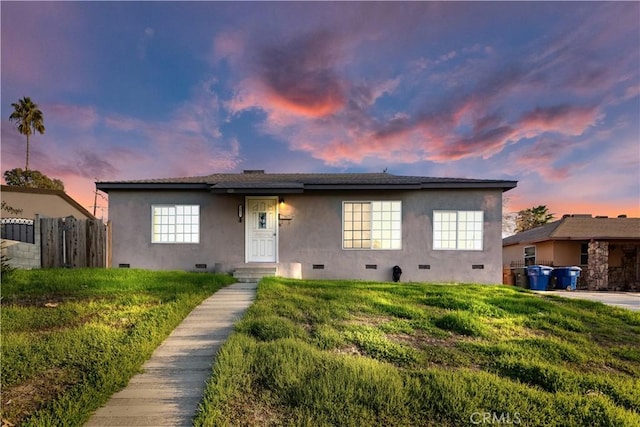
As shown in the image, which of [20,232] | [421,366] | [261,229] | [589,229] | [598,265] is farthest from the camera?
[589,229]

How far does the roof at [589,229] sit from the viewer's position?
1351cm

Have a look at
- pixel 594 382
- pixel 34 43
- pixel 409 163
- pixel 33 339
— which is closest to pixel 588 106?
pixel 409 163

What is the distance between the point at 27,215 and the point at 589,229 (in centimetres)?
2984

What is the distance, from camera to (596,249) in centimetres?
1335

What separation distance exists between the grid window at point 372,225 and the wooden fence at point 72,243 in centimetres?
757

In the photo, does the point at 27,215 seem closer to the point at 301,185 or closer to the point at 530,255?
the point at 301,185

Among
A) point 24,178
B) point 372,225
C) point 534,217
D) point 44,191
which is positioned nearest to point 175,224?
point 372,225

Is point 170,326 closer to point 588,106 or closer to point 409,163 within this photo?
point 409,163

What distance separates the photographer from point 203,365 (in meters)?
3.22

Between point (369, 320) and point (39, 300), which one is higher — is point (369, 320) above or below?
below

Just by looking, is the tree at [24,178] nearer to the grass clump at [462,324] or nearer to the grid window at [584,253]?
the grass clump at [462,324]

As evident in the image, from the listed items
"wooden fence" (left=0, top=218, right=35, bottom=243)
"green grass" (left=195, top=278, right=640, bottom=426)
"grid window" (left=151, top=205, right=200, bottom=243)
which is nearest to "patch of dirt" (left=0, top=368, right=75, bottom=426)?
"green grass" (left=195, top=278, right=640, bottom=426)

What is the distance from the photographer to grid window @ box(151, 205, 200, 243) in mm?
9312

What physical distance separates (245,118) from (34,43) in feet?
22.7
